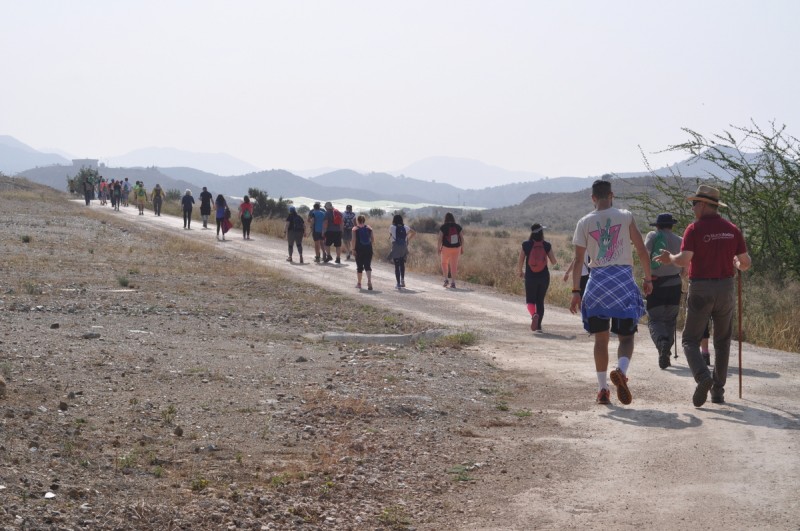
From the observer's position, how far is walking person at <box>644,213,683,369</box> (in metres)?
11.3

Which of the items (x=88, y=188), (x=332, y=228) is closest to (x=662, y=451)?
(x=332, y=228)

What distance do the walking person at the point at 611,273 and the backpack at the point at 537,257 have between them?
6.61 meters

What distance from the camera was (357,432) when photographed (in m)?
8.38

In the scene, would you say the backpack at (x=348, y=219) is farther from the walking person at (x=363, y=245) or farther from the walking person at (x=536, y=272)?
the walking person at (x=536, y=272)

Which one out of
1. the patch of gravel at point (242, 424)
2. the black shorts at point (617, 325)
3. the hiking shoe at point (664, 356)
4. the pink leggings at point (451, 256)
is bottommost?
the patch of gravel at point (242, 424)

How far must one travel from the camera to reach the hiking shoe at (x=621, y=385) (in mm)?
9000

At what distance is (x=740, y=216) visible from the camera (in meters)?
18.2

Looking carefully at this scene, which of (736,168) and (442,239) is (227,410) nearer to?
(736,168)

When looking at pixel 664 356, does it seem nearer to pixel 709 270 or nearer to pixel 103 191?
pixel 709 270

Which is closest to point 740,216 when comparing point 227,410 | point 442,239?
point 442,239

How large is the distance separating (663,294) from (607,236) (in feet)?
9.42

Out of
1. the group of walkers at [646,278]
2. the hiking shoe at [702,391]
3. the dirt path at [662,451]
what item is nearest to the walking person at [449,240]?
the dirt path at [662,451]

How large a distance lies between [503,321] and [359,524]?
431 inches

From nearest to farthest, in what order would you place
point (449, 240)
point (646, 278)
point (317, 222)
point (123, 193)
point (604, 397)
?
point (646, 278) → point (604, 397) → point (449, 240) → point (317, 222) → point (123, 193)
